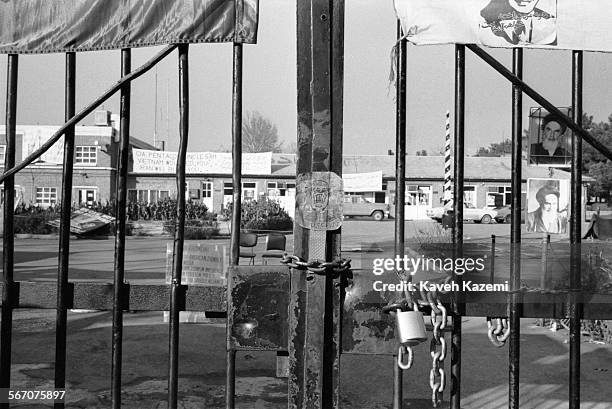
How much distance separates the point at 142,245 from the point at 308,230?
80.4 ft

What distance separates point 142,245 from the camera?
2566 centimetres

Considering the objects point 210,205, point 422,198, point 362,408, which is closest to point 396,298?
point 362,408

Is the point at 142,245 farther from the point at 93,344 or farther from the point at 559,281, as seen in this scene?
the point at 559,281

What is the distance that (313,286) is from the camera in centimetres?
205

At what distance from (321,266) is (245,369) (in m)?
5.42

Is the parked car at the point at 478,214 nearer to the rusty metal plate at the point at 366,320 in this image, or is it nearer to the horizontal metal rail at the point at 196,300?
the horizontal metal rail at the point at 196,300

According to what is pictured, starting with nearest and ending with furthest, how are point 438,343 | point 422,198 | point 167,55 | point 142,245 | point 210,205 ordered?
point 438,343 < point 167,55 < point 142,245 < point 422,198 < point 210,205

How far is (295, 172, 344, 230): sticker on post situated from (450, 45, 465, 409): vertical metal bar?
17.0 inches

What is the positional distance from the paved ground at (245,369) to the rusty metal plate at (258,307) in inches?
106

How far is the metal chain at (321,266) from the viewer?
2.02 m

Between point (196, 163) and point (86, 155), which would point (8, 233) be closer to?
point (196, 163)

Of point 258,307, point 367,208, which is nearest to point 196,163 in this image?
point 258,307

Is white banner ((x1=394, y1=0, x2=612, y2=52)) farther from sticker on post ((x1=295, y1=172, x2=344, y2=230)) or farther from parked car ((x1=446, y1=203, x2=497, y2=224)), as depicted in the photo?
parked car ((x1=446, y1=203, x2=497, y2=224))

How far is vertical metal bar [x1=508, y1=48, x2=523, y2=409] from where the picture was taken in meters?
2.20
